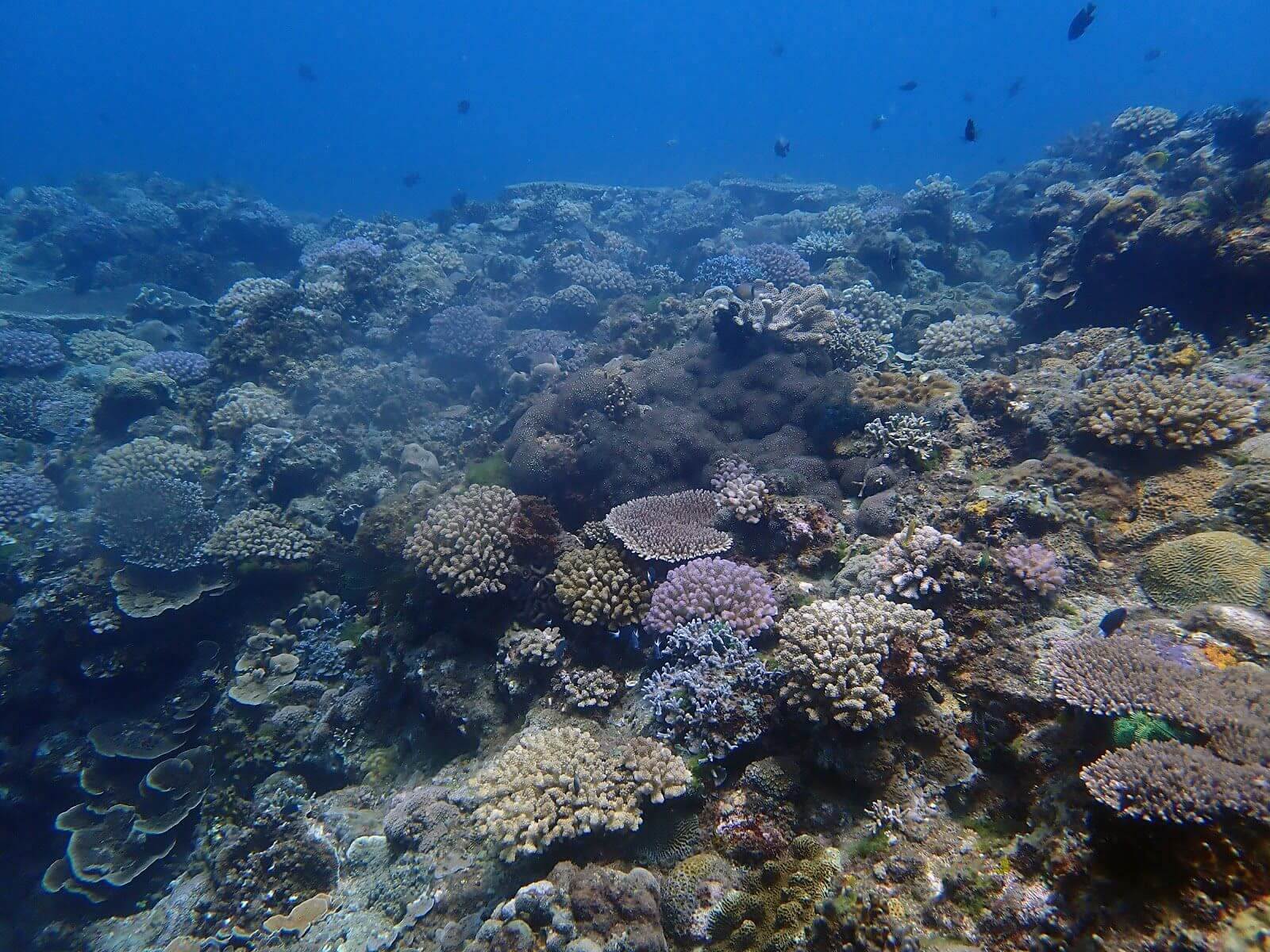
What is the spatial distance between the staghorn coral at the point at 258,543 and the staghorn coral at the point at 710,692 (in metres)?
6.22

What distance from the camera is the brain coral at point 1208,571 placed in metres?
3.88

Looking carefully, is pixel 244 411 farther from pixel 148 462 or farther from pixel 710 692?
pixel 710 692

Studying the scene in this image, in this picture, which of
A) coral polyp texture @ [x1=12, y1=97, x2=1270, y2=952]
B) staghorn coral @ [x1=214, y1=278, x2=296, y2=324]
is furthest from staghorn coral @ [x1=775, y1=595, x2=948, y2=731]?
staghorn coral @ [x1=214, y1=278, x2=296, y2=324]

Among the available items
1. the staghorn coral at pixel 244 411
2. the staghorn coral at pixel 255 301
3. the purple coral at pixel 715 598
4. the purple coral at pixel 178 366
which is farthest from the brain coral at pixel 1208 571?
the purple coral at pixel 178 366

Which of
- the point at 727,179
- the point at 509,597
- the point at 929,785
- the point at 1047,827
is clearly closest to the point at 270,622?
the point at 509,597

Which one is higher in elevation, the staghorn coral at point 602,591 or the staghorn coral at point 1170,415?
the staghorn coral at point 1170,415

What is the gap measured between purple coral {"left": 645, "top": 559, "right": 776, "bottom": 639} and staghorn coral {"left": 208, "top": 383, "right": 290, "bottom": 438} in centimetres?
908

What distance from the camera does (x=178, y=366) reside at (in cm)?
1206

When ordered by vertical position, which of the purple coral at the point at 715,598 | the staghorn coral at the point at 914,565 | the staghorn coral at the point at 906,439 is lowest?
the purple coral at the point at 715,598

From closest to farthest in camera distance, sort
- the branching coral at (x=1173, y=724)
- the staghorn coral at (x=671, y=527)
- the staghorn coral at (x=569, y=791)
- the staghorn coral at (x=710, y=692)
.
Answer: the branching coral at (x=1173, y=724) → the staghorn coral at (x=569, y=791) → the staghorn coral at (x=710, y=692) → the staghorn coral at (x=671, y=527)

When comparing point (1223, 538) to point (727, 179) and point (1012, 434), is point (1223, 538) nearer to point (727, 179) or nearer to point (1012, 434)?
point (1012, 434)

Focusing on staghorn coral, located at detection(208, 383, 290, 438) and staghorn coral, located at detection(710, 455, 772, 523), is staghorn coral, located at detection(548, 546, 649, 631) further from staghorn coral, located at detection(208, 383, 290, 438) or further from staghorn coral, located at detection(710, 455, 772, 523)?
staghorn coral, located at detection(208, 383, 290, 438)

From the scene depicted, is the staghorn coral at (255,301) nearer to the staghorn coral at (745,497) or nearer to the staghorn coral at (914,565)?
the staghorn coral at (745,497)

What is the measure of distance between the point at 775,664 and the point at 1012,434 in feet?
13.5
